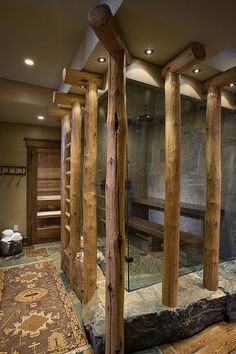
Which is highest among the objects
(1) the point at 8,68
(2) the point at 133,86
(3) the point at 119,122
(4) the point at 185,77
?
(1) the point at 8,68

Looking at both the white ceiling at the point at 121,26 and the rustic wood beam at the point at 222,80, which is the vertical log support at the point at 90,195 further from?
the rustic wood beam at the point at 222,80

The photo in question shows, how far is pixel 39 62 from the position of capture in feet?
8.16

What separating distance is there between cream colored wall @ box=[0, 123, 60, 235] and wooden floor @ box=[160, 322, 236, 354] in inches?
138

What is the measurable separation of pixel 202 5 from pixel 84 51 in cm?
110

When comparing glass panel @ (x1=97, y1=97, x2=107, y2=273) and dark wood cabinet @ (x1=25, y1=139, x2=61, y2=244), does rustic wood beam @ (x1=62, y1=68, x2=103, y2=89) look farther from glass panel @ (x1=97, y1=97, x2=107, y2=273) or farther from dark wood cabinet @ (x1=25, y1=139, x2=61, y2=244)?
dark wood cabinet @ (x1=25, y1=139, x2=61, y2=244)

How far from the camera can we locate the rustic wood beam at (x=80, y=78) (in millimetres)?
1975

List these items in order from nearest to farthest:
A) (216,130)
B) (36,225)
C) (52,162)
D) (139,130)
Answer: (216,130) < (139,130) < (36,225) < (52,162)

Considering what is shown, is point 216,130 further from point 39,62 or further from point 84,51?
point 39,62

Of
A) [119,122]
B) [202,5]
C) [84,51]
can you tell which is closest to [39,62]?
[84,51]

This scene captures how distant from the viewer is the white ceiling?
1.37 metres

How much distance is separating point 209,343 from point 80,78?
2.78 metres

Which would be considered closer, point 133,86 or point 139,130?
point 133,86

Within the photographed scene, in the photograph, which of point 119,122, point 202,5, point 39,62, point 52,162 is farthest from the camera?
point 52,162

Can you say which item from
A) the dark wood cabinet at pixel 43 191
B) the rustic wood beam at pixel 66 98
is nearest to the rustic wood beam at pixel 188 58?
the rustic wood beam at pixel 66 98
